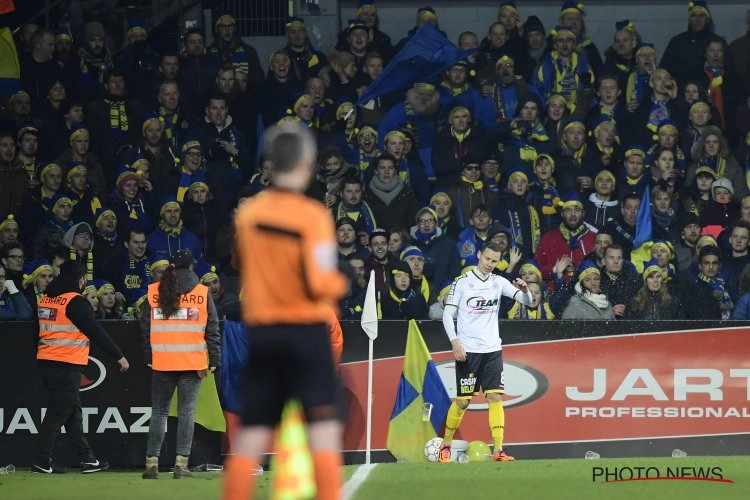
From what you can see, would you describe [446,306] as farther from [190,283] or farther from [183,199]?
[183,199]

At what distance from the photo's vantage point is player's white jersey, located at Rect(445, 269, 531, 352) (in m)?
12.8

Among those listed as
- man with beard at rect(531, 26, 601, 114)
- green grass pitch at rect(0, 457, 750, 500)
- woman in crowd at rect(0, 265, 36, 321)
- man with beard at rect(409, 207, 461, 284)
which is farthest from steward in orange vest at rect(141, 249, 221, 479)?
man with beard at rect(531, 26, 601, 114)

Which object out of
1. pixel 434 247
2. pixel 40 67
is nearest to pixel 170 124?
pixel 40 67

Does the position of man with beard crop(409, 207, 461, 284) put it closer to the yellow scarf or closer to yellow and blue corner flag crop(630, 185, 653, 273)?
the yellow scarf

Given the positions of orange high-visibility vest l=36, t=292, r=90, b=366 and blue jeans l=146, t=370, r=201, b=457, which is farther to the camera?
orange high-visibility vest l=36, t=292, r=90, b=366

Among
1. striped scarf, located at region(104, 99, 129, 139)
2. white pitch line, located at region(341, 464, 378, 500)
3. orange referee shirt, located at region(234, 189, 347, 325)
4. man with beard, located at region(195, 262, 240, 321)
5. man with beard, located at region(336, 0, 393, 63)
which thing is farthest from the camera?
man with beard, located at region(336, 0, 393, 63)

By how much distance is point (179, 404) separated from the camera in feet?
38.5

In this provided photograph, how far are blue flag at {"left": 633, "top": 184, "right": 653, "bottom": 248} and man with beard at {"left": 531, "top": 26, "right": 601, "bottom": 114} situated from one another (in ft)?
5.87

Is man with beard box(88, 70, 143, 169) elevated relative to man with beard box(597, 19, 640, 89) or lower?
lower

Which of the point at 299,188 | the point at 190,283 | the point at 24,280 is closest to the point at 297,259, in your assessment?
the point at 299,188

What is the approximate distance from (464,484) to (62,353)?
4190 millimetres

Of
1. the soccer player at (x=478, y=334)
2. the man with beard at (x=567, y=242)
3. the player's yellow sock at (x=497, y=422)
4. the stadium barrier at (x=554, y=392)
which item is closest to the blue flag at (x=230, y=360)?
the stadium barrier at (x=554, y=392)

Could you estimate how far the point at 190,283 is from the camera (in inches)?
462

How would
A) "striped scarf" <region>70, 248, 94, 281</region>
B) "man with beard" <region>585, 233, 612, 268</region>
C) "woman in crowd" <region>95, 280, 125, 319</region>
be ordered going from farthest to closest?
"striped scarf" <region>70, 248, 94, 281</region> < "man with beard" <region>585, 233, 612, 268</region> < "woman in crowd" <region>95, 280, 125, 319</region>
